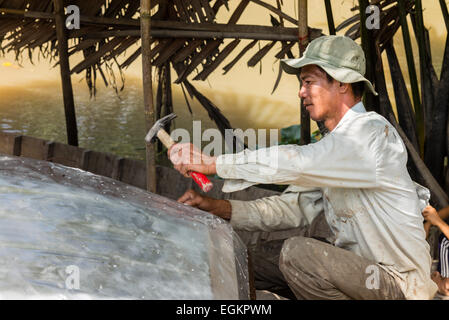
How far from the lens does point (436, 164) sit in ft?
11.6

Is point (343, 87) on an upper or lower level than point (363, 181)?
upper

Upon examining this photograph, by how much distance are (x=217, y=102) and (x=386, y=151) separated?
681cm

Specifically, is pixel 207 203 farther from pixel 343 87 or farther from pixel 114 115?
pixel 114 115

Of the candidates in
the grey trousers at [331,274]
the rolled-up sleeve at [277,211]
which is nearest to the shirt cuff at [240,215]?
the rolled-up sleeve at [277,211]

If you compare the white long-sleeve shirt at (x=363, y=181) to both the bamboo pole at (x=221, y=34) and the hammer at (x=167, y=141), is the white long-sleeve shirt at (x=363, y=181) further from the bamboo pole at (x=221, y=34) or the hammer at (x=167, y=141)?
the bamboo pole at (x=221, y=34)

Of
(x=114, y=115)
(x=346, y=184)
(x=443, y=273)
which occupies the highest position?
(x=346, y=184)

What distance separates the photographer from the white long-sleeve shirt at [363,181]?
188 centimetres

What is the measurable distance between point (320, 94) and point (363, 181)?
0.34 meters

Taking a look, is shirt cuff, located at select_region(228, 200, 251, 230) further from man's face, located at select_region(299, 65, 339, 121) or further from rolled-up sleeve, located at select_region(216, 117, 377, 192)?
man's face, located at select_region(299, 65, 339, 121)

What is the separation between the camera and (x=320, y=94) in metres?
2.06

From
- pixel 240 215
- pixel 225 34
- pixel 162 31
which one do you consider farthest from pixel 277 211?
pixel 162 31

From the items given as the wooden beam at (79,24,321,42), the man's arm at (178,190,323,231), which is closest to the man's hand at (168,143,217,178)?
the man's arm at (178,190,323,231)

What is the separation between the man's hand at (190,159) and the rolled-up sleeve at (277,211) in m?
0.38

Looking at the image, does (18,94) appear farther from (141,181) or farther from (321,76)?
(321,76)
